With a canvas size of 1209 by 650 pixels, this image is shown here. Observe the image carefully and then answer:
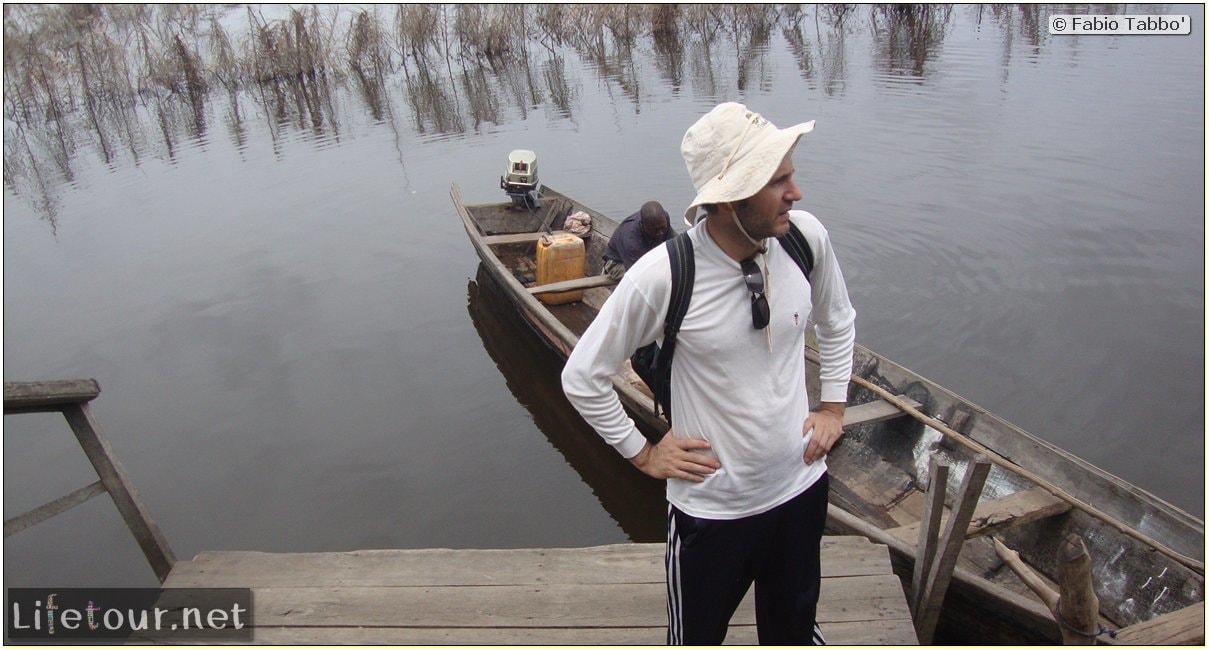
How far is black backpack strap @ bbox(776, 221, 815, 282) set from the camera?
2053mm

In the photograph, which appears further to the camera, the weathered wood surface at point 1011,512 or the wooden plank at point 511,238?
the wooden plank at point 511,238

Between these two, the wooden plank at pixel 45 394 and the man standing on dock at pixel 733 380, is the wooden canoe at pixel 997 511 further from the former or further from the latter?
the wooden plank at pixel 45 394

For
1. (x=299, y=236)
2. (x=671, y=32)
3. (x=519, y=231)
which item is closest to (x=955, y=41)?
(x=671, y=32)

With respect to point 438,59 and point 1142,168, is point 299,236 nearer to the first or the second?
point 1142,168

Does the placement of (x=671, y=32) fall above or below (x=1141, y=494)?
above

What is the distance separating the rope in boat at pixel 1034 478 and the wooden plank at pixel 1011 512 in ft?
0.21

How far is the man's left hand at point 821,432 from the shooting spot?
7.04ft

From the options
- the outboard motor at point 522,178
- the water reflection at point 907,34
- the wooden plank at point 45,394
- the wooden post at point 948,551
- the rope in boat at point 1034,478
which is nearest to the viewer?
the wooden plank at point 45,394

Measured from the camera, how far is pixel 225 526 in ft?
20.9

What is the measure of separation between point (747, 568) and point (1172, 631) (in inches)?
64.2

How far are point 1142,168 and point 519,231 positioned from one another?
792 cm

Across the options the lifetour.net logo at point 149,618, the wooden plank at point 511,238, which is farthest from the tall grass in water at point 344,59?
the lifetour.net logo at point 149,618

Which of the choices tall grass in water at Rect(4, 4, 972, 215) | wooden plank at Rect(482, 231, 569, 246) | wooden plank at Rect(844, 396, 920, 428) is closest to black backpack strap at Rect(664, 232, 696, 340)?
wooden plank at Rect(844, 396, 920, 428)

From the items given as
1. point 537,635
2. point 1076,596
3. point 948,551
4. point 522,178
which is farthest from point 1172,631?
point 522,178
